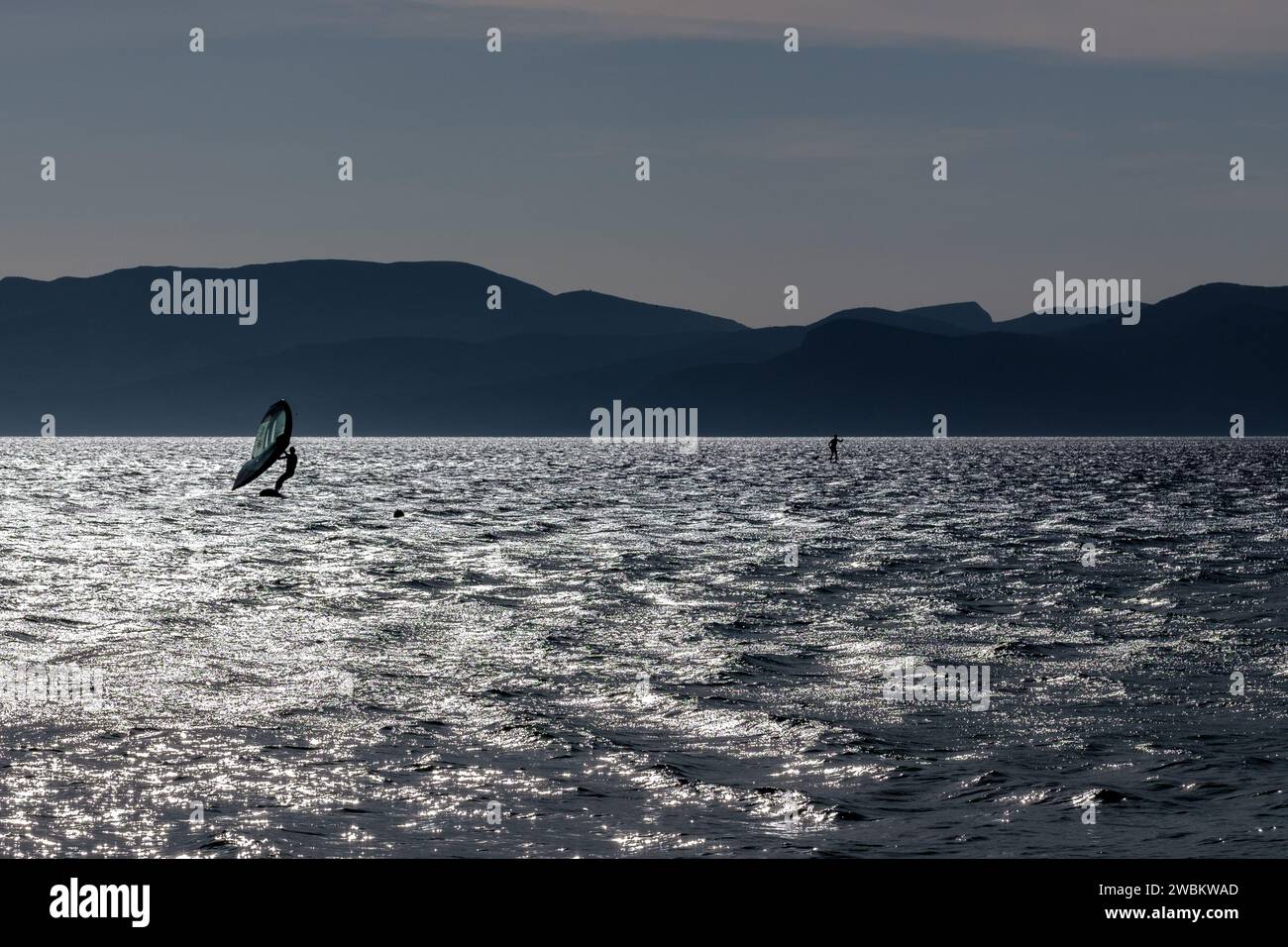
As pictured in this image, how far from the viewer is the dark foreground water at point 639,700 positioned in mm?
15648

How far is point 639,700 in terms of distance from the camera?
23234 mm

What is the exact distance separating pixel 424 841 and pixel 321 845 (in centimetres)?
103

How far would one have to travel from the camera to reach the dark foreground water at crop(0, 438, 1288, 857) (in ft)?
51.3

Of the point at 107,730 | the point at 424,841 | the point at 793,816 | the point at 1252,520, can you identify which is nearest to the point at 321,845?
the point at 424,841
